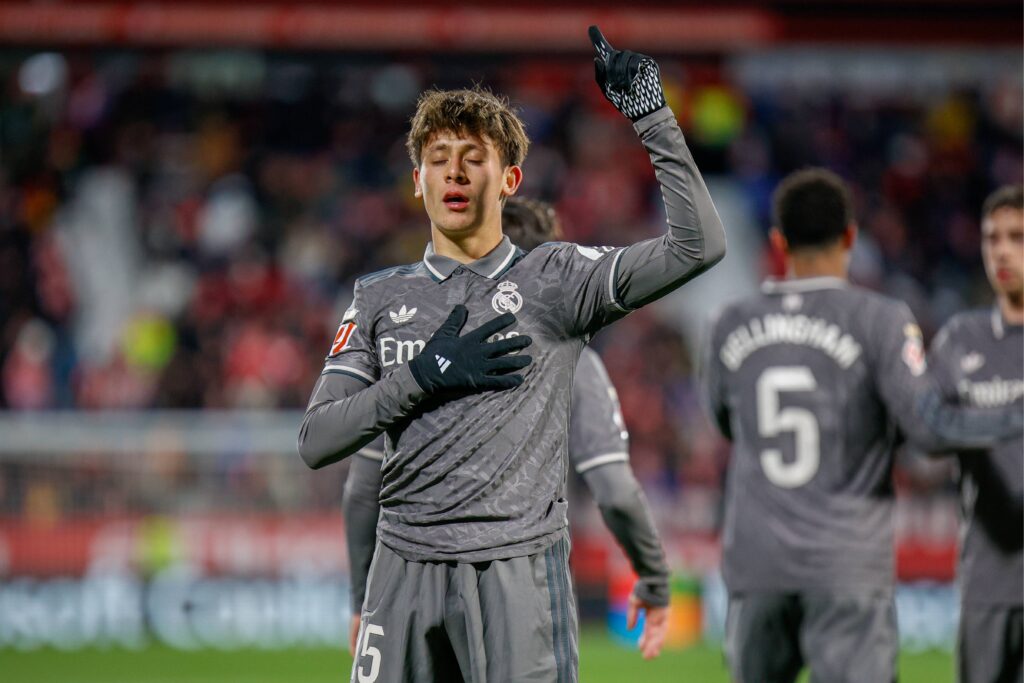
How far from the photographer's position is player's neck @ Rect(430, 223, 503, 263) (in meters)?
3.40

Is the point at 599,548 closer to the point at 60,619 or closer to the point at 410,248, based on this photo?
the point at 60,619

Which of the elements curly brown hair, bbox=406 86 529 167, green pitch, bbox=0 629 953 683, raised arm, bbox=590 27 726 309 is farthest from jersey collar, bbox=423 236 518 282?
green pitch, bbox=0 629 953 683

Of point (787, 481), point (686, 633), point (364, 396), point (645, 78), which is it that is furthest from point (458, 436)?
point (686, 633)

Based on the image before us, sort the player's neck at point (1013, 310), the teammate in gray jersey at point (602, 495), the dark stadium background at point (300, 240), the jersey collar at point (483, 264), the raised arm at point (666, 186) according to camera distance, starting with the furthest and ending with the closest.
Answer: the dark stadium background at point (300, 240), the player's neck at point (1013, 310), the teammate in gray jersey at point (602, 495), the jersey collar at point (483, 264), the raised arm at point (666, 186)

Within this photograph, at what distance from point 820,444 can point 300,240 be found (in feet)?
32.4

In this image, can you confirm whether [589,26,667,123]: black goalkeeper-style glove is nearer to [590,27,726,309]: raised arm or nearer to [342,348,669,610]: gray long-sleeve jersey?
[590,27,726,309]: raised arm

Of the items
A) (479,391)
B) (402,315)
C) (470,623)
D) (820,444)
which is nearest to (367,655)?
(470,623)

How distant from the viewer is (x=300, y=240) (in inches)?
541

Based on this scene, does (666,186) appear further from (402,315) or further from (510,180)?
(402,315)

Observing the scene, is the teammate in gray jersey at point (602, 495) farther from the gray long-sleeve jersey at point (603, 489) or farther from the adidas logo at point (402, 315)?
the adidas logo at point (402, 315)

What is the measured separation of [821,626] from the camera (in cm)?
437

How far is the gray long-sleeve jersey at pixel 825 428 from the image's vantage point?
4.34m

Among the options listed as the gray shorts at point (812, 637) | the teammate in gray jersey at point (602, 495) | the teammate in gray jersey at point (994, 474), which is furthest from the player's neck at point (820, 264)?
the gray shorts at point (812, 637)

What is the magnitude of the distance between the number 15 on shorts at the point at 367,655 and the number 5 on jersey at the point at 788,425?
170cm
